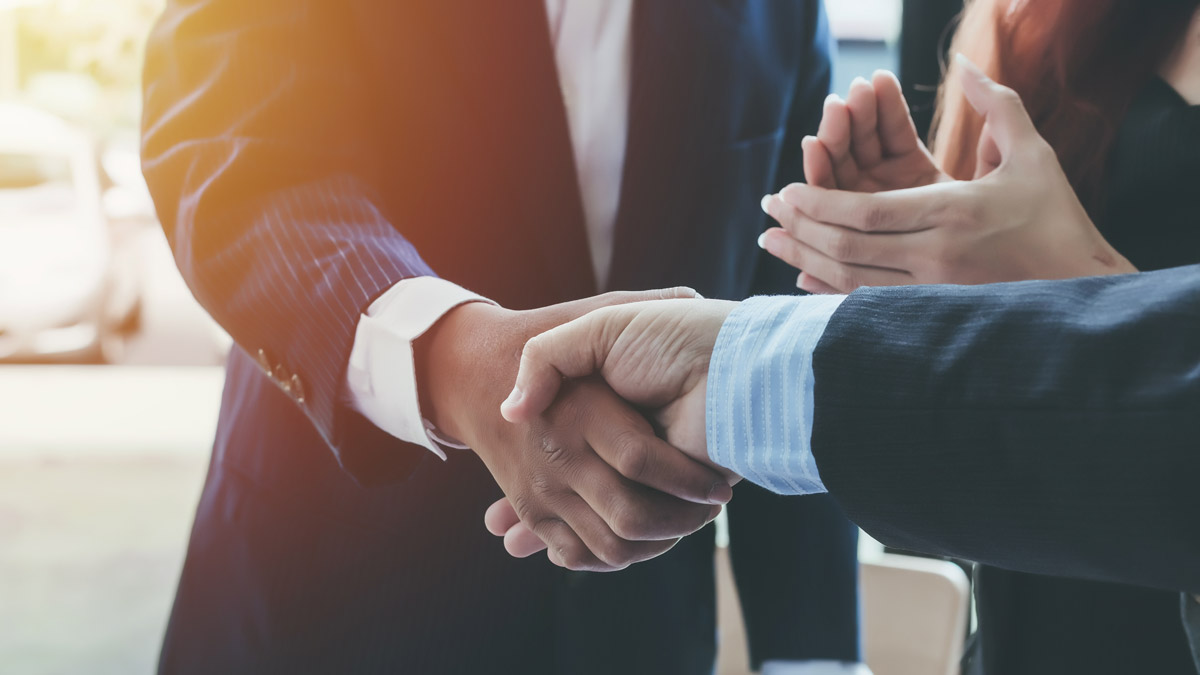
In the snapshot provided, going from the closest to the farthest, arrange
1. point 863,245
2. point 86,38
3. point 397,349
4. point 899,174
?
point 397,349 → point 863,245 → point 899,174 → point 86,38

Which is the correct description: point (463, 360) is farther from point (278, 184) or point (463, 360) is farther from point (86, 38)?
point (86, 38)

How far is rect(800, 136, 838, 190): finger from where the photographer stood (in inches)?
37.4

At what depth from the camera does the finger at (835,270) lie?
90 centimetres

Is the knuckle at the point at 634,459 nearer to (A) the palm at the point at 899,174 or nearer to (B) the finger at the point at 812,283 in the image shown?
(B) the finger at the point at 812,283

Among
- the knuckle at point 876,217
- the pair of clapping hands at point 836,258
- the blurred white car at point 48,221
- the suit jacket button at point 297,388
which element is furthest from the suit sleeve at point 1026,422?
the blurred white car at point 48,221

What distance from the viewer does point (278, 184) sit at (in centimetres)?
86

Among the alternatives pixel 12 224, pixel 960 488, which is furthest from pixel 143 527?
pixel 960 488

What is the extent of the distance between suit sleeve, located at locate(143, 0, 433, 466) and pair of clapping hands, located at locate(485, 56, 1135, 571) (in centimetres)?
19

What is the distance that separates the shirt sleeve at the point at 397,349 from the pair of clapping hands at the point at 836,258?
106 mm

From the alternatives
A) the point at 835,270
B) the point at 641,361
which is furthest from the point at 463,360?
the point at 835,270

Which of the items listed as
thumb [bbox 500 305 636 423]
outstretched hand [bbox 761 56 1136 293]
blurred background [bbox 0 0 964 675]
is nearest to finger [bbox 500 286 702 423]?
thumb [bbox 500 305 636 423]

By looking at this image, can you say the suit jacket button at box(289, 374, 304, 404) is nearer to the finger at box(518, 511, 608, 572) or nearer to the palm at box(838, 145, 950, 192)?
the finger at box(518, 511, 608, 572)

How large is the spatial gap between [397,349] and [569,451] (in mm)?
178

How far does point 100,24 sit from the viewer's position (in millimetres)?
4004
